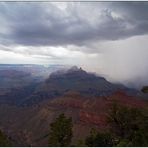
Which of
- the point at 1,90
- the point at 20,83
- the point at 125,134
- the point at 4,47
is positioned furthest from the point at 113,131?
the point at 20,83

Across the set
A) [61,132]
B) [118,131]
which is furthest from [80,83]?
[61,132]

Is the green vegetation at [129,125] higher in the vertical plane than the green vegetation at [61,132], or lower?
higher

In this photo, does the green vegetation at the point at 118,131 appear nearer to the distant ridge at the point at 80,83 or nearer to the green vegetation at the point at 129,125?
the green vegetation at the point at 129,125

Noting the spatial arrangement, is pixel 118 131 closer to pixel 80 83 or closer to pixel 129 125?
pixel 129 125

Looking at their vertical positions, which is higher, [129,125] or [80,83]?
[129,125]

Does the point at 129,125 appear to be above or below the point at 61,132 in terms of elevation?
above

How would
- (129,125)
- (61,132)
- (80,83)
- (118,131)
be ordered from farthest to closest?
(80,83), (118,131), (61,132), (129,125)

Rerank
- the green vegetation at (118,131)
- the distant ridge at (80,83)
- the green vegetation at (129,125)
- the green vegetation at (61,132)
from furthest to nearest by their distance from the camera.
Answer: the distant ridge at (80,83)
the green vegetation at (61,132)
the green vegetation at (118,131)
the green vegetation at (129,125)

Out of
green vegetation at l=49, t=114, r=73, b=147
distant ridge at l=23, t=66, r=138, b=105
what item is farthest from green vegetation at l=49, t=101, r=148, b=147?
distant ridge at l=23, t=66, r=138, b=105

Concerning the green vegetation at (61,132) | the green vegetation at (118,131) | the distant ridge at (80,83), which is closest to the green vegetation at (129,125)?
the green vegetation at (118,131)

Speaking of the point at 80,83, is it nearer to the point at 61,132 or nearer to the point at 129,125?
the point at 61,132

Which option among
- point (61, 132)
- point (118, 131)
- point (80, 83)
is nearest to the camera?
point (61, 132)

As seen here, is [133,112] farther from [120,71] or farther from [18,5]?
[18,5]

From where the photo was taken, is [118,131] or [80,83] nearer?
[118,131]
